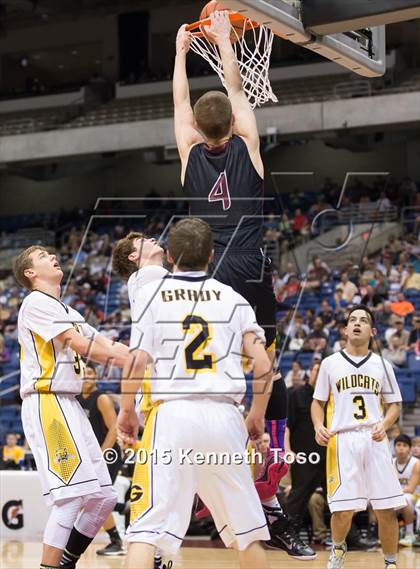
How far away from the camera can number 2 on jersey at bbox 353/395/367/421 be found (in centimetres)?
860

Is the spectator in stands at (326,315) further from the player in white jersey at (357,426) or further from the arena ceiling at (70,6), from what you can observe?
the arena ceiling at (70,6)

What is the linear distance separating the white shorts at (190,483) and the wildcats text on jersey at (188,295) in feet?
1.80

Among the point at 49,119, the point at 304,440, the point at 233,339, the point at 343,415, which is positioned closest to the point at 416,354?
the point at 304,440

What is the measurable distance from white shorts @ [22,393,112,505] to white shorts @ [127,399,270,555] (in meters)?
1.45

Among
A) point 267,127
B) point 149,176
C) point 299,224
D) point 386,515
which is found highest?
point 149,176

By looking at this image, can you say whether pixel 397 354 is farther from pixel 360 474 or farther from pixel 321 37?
pixel 321 37

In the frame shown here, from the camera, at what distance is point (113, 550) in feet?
35.3

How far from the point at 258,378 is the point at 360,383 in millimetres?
3774

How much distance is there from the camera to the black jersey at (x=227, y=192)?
6.23 metres

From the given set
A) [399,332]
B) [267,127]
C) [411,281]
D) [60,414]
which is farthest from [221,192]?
[267,127]

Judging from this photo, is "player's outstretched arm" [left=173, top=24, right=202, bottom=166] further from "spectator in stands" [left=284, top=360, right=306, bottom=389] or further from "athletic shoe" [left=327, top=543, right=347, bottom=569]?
"spectator in stands" [left=284, top=360, right=306, bottom=389]

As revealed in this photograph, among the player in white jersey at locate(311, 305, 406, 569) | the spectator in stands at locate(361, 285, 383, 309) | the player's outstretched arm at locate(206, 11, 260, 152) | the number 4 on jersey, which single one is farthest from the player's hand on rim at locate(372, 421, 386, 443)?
the spectator in stands at locate(361, 285, 383, 309)

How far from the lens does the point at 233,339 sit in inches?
197

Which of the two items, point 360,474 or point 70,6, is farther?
point 70,6
